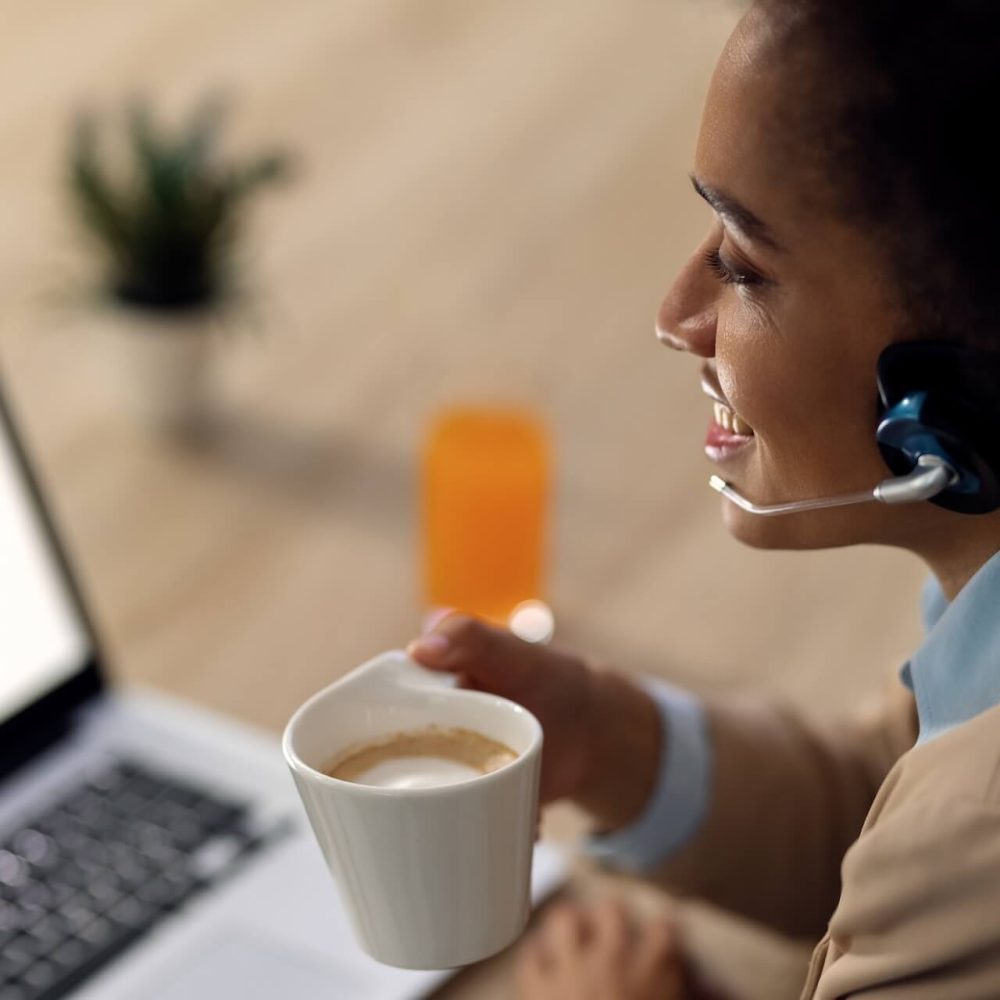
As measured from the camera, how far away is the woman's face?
0.41m

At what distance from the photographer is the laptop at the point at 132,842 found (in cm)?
76

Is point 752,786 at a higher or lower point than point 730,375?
lower

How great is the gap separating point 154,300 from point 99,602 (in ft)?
0.96

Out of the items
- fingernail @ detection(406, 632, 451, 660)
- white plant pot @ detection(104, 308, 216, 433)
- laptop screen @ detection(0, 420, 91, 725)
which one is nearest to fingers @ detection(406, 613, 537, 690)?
fingernail @ detection(406, 632, 451, 660)

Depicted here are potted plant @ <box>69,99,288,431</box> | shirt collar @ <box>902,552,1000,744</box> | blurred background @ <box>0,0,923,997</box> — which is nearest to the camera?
shirt collar @ <box>902,552,1000,744</box>

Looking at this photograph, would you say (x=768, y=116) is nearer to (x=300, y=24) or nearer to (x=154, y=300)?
(x=154, y=300)

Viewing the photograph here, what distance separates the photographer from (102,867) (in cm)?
81

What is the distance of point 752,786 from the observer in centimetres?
77

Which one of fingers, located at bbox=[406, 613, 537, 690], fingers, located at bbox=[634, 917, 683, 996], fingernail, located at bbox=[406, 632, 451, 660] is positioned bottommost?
fingers, located at bbox=[634, 917, 683, 996]

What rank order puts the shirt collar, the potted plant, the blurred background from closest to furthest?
the shirt collar, the blurred background, the potted plant

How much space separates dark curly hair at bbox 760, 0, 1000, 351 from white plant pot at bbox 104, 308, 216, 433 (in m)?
0.90

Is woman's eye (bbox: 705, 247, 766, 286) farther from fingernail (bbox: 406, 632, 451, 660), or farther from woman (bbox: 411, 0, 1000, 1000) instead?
fingernail (bbox: 406, 632, 451, 660)

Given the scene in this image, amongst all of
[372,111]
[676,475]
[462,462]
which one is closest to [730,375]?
[462,462]

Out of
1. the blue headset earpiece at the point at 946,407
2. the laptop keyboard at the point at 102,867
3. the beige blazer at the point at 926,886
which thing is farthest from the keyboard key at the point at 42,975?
the blue headset earpiece at the point at 946,407
